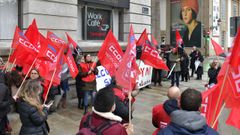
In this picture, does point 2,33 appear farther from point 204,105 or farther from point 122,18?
point 204,105

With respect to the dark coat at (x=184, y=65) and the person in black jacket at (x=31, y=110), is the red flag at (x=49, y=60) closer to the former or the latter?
the person in black jacket at (x=31, y=110)

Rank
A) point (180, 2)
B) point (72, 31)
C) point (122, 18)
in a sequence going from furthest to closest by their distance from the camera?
point (180, 2)
point (122, 18)
point (72, 31)

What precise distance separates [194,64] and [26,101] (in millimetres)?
13244

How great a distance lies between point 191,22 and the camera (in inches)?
1480

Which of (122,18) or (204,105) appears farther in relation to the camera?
(122,18)

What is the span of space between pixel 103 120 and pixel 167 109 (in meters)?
1.48

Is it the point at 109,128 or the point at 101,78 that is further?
the point at 101,78

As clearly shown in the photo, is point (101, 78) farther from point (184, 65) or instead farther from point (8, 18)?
point (184, 65)

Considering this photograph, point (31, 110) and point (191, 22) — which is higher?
point (191, 22)

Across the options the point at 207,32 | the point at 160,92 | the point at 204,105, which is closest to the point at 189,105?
the point at 204,105

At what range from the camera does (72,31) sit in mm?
11164

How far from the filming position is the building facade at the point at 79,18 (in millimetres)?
9836

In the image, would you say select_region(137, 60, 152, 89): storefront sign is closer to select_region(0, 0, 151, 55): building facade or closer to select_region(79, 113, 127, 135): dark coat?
select_region(0, 0, 151, 55): building facade

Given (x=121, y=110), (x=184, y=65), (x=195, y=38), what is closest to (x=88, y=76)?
(x=121, y=110)
